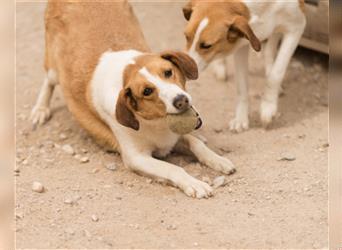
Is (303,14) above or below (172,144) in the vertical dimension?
above

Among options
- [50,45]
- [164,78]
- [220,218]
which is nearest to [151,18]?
[50,45]

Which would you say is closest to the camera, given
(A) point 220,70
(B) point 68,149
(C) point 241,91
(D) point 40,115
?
(B) point 68,149

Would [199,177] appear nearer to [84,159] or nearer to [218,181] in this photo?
[218,181]

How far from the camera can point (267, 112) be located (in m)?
3.87

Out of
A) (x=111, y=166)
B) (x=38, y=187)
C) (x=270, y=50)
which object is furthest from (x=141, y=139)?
(x=270, y=50)

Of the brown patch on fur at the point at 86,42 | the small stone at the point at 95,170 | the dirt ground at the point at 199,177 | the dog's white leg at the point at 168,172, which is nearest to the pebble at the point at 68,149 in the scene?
the dirt ground at the point at 199,177

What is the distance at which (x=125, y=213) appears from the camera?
9.63ft

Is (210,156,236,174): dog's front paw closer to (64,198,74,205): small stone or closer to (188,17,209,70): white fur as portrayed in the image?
(188,17,209,70): white fur

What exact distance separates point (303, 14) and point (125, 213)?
5.74 feet

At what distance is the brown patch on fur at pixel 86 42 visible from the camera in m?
3.55

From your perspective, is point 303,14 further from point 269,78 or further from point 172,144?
point 172,144

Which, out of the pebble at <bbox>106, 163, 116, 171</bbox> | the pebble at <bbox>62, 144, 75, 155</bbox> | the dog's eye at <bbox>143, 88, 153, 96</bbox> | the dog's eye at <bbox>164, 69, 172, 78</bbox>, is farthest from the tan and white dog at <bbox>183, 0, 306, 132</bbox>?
the pebble at <bbox>62, 144, 75, 155</bbox>

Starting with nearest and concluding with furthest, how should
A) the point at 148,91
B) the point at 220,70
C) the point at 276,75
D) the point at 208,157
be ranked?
1. the point at 148,91
2. the point at 208,157
3. the point at 276,75
4. the point at 220,70

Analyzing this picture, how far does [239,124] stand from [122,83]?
1.01 m
